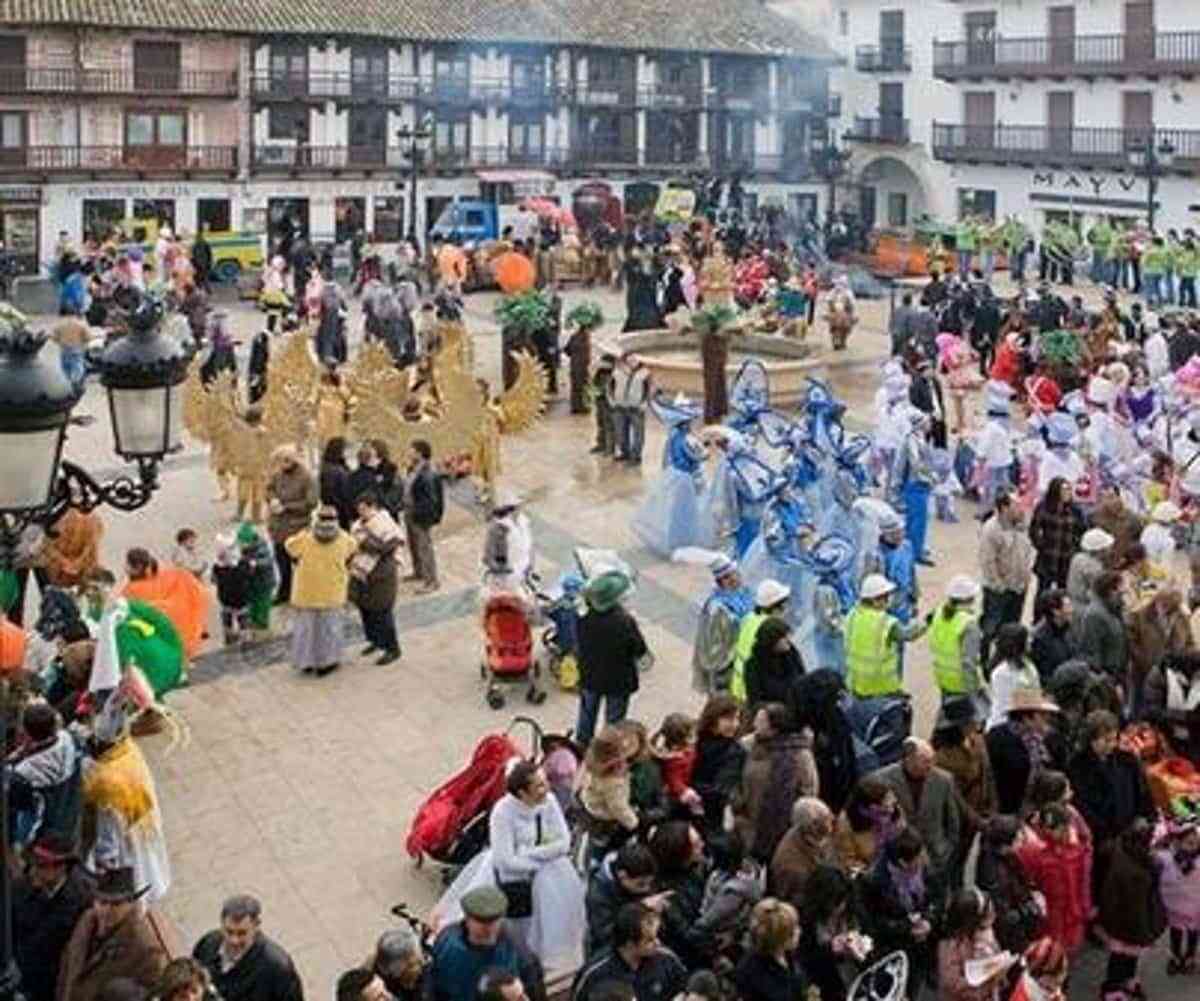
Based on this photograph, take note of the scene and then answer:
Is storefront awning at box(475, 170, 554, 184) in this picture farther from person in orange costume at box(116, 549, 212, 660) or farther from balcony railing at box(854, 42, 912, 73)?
person in orange costume at box(116, 549, 212, 660)

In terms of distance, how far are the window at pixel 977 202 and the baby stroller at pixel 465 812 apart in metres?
41.5

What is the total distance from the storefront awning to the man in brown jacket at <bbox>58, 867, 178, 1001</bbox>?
140 ft

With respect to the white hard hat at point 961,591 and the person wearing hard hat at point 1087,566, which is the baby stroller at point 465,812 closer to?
the white hard hat at point 961,591

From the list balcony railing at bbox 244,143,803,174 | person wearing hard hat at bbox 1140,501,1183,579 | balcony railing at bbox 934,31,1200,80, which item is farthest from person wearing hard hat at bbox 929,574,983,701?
balcony railing at bbox 244,143,803,174

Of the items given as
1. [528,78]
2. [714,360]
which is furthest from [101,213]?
[714,360]

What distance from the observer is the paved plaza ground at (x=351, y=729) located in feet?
30.4

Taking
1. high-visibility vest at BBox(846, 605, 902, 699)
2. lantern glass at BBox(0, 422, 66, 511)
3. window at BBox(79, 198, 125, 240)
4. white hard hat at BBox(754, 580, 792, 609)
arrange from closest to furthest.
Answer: lantern glass at BBox(0, 422, 66, 511) → white hard hat at BBox(754, 580, 792, 609) → high-visibility vest at BBox(846, 605, 902, 699) → window at BBox(79, 198, 125, 240)

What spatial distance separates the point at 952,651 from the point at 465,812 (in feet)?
10.5

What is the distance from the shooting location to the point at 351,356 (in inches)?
1058

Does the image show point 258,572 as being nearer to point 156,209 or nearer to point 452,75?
point 156,209

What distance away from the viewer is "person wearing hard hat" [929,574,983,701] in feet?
34.1

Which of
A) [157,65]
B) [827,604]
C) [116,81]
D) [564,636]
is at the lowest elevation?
[564,636]

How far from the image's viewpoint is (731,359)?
25547mm

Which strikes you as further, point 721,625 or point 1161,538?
point 1161,538
